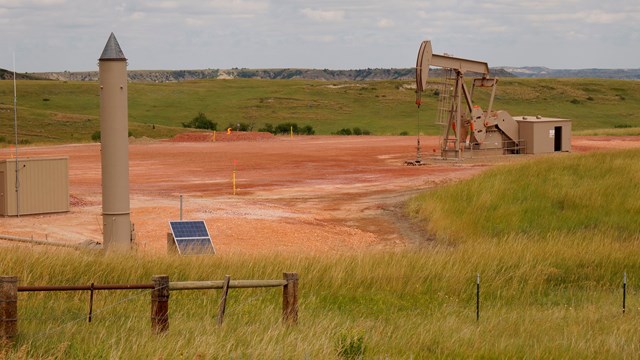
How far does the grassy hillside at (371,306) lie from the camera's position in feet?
33.8

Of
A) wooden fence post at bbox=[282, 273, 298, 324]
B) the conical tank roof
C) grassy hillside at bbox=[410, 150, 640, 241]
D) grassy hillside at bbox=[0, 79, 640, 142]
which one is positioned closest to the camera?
wooden fence post at bbox=[282, 273, 298, 324]

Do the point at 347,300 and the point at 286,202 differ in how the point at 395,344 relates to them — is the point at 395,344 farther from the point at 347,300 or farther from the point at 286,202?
the point at 286,202

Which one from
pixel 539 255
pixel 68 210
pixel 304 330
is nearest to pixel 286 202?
pixel 68 210

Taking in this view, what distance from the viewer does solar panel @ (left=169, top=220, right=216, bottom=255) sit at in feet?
62.0

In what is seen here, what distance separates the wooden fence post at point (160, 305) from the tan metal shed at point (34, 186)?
1608cm

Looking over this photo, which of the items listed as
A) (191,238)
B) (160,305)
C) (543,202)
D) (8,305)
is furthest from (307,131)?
(8,305)

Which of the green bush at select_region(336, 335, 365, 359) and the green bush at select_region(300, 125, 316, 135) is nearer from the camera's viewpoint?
the green bush at select_region(336, 335, 365, 359)

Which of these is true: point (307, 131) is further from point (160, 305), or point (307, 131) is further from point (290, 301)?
point (160, 305)

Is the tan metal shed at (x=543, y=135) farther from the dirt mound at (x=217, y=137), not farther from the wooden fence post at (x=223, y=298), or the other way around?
the wooden fence post at (x=223, y=298)

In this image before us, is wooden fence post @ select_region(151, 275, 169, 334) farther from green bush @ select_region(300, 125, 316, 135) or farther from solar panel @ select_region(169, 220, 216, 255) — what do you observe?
green bush @ select_region(300, 125, 316, 135)

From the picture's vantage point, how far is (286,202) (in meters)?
31.4

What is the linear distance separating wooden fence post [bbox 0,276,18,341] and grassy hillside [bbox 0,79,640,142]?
201ft

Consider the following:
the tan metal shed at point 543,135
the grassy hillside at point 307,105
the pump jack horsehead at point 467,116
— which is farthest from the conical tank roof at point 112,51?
the grassy hillside at point 307,105

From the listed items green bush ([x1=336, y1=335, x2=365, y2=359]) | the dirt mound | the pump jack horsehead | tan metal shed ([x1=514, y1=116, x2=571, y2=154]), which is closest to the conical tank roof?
green bush ([x1=336, y1=335, x2=365, y2=359])
